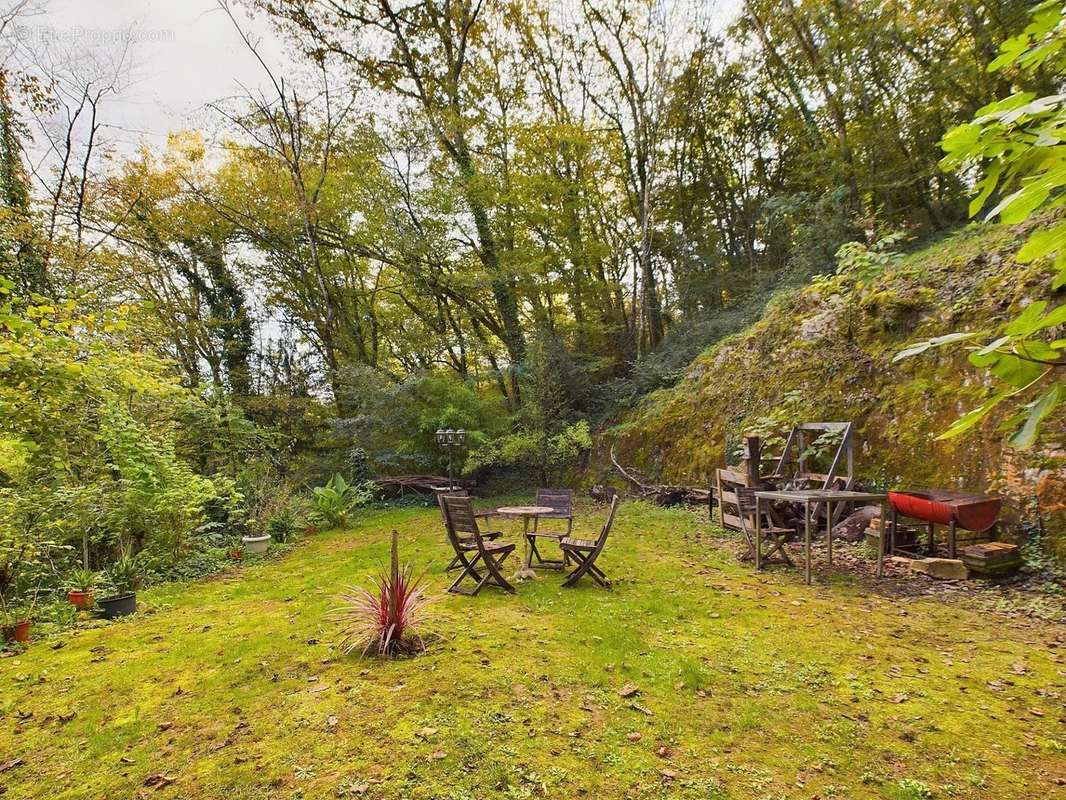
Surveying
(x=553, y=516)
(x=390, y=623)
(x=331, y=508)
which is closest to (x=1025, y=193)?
(x=390, y=623)

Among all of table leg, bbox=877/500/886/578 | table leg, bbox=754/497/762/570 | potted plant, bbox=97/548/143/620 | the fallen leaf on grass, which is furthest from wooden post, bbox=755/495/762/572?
potted plant, bbox=97/548/143/620

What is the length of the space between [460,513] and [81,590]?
163 inches

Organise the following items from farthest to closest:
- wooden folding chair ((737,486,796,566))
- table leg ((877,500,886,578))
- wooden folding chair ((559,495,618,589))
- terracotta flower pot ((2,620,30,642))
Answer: wooden folding chair ((737,486,796,566)) → wooden folding chair ((559,495,618,589)) → table leg ((877,500,886,578)) → terracotta flower pot ((2,620,30,642))

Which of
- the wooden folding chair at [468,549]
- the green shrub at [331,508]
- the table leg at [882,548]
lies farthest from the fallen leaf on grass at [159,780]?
the green shrub at [331,508]

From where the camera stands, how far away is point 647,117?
13.9 metres

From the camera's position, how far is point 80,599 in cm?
520

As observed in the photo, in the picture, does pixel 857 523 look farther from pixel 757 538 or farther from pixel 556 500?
pixel 556 500

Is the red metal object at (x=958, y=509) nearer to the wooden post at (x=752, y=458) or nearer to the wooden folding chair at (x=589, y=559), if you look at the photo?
the wooden post at (x=752, y=458)

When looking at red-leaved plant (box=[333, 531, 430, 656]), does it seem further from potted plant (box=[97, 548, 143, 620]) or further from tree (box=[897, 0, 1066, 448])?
tree (box=[897, 0, 1066, 448])

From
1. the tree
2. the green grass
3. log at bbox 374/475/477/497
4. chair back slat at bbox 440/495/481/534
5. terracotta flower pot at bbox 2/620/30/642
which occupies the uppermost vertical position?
the tree

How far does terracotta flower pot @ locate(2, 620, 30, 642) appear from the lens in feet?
14.5

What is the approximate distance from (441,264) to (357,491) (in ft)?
22.8

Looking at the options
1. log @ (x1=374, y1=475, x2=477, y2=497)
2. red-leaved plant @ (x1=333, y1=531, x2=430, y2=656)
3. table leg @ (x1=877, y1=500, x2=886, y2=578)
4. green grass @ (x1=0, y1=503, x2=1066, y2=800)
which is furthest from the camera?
log @ (x1=374, y1=475, x2=477, y2=497)

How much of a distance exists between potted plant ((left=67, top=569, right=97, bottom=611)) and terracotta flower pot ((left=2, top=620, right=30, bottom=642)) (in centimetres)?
69
